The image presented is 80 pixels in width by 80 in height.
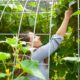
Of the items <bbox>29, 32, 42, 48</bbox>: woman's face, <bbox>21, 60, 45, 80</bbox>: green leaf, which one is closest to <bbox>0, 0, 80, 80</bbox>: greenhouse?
<bbox>29, 32, 42, 48</bbox>: woman's face

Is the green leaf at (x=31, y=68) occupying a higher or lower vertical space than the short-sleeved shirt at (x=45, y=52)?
higher

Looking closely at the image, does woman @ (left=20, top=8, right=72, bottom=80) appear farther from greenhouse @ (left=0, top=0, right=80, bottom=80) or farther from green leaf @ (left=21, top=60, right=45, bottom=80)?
green leaf @ (left=21, top=60, right=45, bottom=80)

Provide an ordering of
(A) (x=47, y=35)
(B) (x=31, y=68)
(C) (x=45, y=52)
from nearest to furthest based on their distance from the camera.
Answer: (B) (x=31, y=68) → (C) (x=45, y=52) → (A) (x=47, y=35)

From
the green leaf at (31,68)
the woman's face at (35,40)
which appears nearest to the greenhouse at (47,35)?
the woman's face at (35,40)

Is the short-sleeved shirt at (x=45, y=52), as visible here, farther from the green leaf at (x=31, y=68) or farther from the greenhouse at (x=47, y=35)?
the green leaf at (x=31, y=68)

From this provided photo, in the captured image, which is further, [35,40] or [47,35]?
[47,35]

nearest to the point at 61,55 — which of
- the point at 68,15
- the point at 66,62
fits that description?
the point at 66,62

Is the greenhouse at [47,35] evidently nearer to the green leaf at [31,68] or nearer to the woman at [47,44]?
the woman at [47,44]

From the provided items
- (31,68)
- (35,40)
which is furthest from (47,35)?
(31,68)

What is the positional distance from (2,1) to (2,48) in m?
0.35

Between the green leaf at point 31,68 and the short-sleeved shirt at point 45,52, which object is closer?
the green leaf at point 31,68

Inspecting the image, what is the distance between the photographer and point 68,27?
171 cm

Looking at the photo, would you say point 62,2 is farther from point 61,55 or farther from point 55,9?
point 61,55

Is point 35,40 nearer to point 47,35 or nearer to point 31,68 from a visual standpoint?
point 47,35
